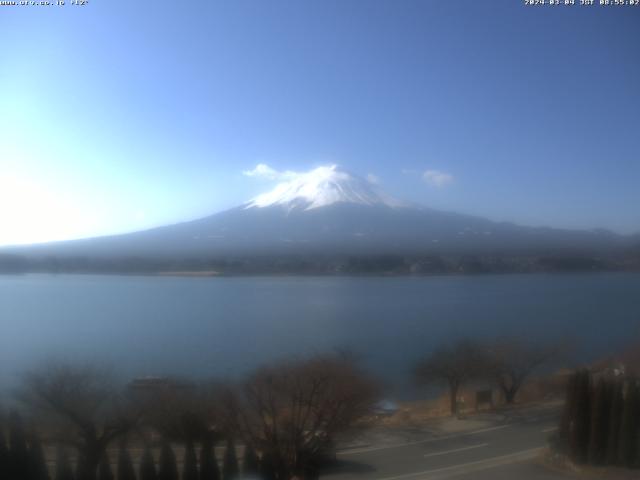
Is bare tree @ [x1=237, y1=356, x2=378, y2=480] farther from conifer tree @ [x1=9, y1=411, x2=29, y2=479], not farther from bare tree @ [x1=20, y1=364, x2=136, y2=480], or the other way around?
conifer tree @ [x1=9, y1=411, x2=29, y2=479]

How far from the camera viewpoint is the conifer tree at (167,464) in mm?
2998

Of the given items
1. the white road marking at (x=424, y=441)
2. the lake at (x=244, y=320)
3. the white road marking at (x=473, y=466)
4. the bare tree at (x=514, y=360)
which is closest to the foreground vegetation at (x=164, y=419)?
the lake at (x=244, y=320)

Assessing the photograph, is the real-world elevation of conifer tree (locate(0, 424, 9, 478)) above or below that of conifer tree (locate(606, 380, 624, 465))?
above

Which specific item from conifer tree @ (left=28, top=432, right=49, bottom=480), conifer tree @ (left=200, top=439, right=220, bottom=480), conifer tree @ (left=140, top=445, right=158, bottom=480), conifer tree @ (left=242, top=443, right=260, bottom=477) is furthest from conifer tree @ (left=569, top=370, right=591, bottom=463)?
conifer tree @ (left=28, top=432, right=49, bottom=480)

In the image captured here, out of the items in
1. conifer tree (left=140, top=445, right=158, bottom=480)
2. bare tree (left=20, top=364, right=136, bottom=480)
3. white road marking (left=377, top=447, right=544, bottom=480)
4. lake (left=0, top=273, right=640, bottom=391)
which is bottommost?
white road marking (left=377, top=447, right=544, bottom=480)

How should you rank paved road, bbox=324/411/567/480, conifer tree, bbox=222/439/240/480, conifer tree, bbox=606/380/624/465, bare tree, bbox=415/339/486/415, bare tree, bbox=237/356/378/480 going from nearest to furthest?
1. bare tree, bbox=237/356/378/480
2. conifer tree, bbox=222/439/240/480
3. paved road, bbox=324/411/567/480
4. bare tree, bbox=415/339/486/415
5. conifer tree, bbox=606/380/624/465

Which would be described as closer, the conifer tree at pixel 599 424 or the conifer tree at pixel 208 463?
the conifer tree at pixel 208 463

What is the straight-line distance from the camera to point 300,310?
10.7 ft

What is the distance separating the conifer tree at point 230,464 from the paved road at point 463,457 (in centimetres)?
58

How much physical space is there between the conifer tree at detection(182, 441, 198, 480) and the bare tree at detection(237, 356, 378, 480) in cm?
33

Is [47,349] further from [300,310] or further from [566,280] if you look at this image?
[566,280]

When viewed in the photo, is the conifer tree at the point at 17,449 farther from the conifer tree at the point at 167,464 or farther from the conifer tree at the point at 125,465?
the conifer tree at the point at 167,464

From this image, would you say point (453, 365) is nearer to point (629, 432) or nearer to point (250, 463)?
point (629, 432)

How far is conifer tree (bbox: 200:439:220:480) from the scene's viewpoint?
3.05 m
